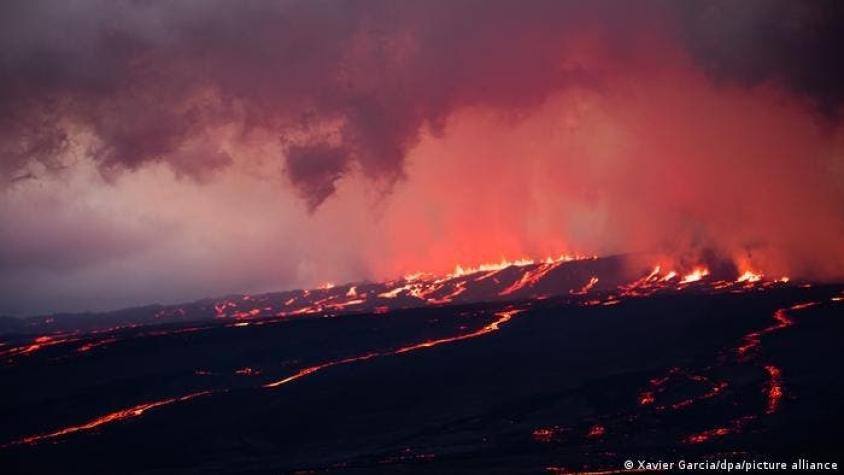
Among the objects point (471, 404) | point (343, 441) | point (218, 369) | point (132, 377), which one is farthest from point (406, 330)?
point (343, 441)

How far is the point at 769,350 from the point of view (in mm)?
85875

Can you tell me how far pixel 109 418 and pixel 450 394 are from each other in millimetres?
32522

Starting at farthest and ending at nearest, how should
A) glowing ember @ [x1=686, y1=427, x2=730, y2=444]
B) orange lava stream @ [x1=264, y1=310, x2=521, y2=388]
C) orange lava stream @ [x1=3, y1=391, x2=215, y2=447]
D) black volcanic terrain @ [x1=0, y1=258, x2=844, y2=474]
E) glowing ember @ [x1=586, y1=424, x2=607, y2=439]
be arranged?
orange lava stream @ [x1=264, y1=310, x2=521, y2=388] → orange lava stream @ [x1=3, y1=391, x2=215, y2=447] → glowing ember @ [x1=586, y1=424, x2=607, y2=439] → black volcanic terrain @ [x1=0, y1=258, x2=844, y2=474] → glowing ember @ [x1=686, y1=427, x2=730, y2=444]

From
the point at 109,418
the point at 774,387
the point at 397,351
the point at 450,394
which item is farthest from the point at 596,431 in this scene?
the point at 397,351

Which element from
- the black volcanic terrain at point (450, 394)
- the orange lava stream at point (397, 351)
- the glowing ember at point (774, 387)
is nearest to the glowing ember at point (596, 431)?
the black volcanic terrain at point (450, 394)

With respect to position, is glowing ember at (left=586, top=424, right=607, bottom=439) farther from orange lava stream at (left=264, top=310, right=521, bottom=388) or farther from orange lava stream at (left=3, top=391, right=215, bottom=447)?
orange lava stream at (left=3, top=391, right=215, bottom=447)

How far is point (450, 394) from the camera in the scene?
253 ft

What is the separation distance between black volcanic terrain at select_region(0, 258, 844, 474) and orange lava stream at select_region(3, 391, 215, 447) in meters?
0.44

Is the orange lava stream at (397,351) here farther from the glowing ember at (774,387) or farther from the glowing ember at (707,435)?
the glowing ember at (707,435)

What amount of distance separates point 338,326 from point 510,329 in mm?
32421

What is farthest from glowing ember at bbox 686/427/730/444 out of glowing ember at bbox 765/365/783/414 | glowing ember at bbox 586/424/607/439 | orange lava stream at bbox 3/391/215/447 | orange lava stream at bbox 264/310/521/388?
orange lava stream at bbox 3/391/215/447

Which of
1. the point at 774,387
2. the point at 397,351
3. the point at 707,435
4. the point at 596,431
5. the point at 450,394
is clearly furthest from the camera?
the point at 397,351

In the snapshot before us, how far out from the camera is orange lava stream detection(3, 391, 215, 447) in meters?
71.6

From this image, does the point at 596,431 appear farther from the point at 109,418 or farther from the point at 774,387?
the point at 109,418
